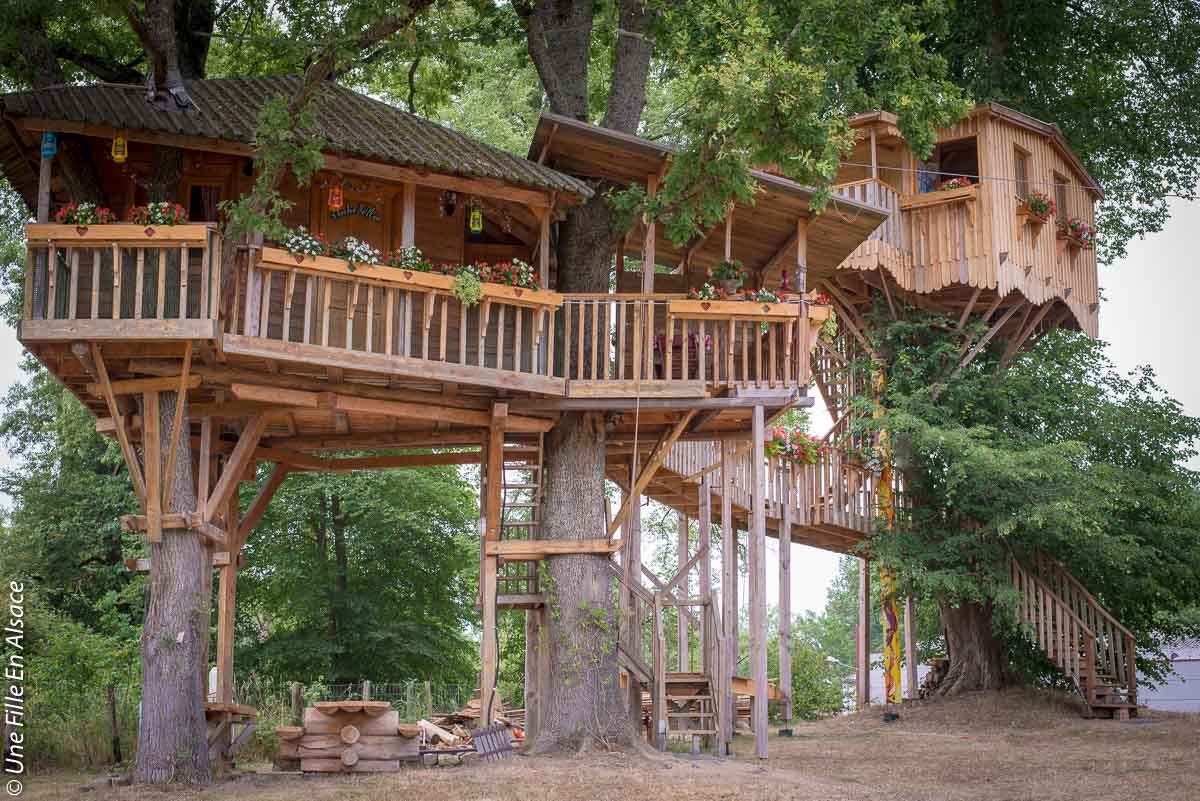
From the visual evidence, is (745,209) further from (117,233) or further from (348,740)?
(348,740)

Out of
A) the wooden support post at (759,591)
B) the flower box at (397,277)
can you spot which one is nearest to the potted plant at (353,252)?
the flower box at (397,277)

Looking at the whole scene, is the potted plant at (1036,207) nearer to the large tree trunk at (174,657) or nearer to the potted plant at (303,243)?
the potted plant at (303,243)

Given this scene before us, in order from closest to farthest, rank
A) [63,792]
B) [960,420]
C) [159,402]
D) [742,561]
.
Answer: [63,792]
[159,402]
[960,420]
[742,561]

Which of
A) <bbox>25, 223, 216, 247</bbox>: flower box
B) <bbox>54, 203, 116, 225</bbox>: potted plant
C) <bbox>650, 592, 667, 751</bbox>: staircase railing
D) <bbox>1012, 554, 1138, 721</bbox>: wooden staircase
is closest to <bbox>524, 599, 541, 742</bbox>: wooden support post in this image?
<bbox>650, 592, 667, 751</bbox>: staircase railing

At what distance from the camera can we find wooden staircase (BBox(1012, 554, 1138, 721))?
69.2 feet

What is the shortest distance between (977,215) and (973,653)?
7.33 metres

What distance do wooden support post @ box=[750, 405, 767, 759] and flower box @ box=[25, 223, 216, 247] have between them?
6.57 meters

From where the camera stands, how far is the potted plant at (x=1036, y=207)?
22.8 m

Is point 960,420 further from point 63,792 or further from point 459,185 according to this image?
point 63,792

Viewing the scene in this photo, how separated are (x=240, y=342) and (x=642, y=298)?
4616mm

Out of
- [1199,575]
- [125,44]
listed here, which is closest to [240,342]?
[125,44]

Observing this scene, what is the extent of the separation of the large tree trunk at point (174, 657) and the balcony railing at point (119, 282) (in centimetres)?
156

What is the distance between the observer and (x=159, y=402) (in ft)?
47.0

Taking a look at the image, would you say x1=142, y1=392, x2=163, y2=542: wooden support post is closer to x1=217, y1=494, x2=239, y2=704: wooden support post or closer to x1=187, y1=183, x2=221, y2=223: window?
x1=217, y1=494, x2=239, y2=704: wooden support post
